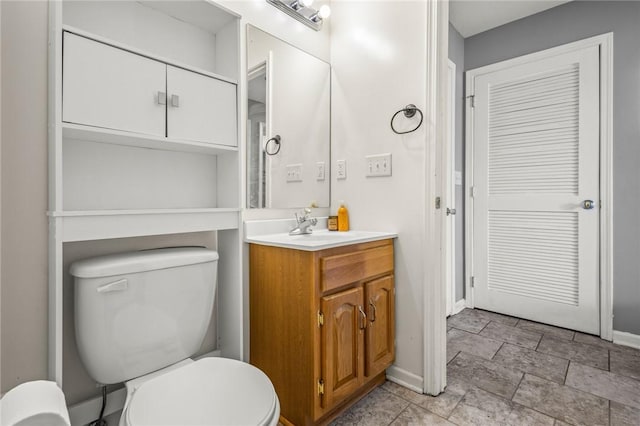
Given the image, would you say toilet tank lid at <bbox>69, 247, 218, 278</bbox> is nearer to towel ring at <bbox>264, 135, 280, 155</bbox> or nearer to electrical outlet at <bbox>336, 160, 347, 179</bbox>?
towel ring at <bbox>264, 135, 280, 155</bbox>

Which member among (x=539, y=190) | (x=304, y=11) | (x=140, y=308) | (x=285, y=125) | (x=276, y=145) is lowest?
(x=140, y=308)

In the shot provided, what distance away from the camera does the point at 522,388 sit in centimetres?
172

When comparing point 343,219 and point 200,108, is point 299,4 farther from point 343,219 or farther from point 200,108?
point 343,219

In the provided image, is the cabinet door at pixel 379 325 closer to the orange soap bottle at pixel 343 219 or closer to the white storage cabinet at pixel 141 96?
the orange soap bottle at pixel 343 219

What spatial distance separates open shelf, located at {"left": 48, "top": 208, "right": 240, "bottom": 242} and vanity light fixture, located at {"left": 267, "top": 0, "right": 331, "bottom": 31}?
119 centimetres

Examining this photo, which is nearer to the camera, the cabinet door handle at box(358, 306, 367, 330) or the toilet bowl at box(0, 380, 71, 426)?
the toilet bowl at box(0, 380, 71, 426)

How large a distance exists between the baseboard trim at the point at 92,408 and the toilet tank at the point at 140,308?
23 cm

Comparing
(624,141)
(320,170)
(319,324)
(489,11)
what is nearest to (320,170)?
(320,170)

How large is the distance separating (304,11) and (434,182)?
1.21 meters

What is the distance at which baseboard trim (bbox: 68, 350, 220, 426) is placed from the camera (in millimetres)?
1211

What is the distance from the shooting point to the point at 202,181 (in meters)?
1.56

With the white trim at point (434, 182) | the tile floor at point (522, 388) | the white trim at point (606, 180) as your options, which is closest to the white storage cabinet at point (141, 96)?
the white trim at point (434, 182)

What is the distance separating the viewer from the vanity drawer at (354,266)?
4.46ft

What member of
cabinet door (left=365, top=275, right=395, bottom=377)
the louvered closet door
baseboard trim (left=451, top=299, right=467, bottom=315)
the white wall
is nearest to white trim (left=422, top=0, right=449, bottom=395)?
the white wall
